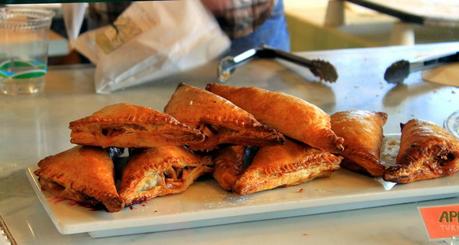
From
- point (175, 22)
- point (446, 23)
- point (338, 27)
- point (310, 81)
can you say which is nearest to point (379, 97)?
point (310, 81)

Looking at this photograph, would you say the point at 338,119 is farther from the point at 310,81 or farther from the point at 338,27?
the point at 338,27

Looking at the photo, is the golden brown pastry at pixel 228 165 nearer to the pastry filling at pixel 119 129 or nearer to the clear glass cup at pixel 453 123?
the pastry filling at pixel 119 129

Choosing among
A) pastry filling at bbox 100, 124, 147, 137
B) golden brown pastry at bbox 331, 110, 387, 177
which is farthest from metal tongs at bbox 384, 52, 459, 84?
pastry filling at bbox 100, 124, 147, 137

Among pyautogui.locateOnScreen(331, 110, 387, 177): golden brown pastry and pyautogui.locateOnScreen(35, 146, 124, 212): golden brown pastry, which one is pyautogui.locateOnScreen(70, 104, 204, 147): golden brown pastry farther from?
pyautogui.locateOnScreen(331, 110, 387, 177): golden brown pastry

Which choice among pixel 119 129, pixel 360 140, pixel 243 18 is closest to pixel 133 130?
pixel 119 129

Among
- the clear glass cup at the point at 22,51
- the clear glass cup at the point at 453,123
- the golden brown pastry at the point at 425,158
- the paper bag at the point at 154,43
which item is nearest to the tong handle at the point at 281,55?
the paper bag at the point at 154,43

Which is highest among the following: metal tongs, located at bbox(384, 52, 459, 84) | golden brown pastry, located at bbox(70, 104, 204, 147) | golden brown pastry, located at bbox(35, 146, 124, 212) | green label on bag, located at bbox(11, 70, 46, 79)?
golden brown pastry, located at bbox(70, 104, 204, 147)

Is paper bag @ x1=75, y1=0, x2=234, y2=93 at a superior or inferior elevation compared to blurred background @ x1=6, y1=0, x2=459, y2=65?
superior
